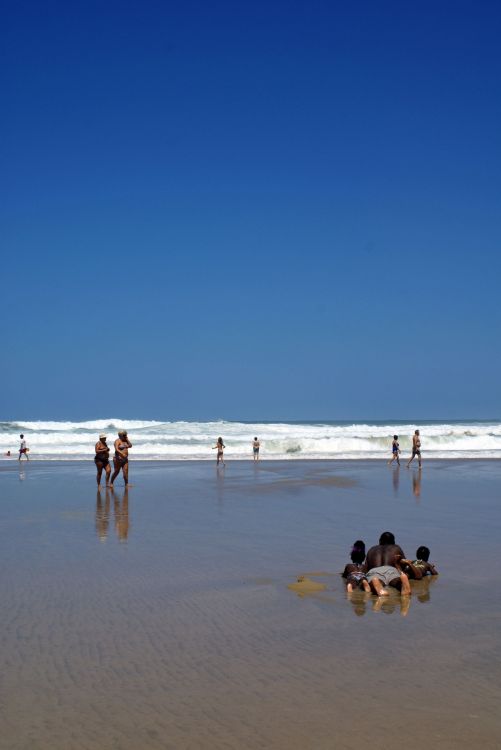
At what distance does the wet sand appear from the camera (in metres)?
4.54

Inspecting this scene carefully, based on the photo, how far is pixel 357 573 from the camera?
8.21 m

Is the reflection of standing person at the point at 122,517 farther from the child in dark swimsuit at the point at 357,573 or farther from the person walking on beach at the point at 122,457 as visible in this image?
the child in dark swimsuit at the point at 357,573

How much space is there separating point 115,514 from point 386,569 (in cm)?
756

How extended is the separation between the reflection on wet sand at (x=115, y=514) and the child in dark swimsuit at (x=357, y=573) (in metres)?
4.26

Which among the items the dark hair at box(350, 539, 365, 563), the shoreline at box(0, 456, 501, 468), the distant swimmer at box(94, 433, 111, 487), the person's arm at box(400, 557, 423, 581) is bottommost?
the person's arm at box(400, 557, 423, 581)

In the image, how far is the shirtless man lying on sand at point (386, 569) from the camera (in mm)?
7887

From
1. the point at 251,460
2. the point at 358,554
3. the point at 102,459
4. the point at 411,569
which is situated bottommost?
the point at 411,569

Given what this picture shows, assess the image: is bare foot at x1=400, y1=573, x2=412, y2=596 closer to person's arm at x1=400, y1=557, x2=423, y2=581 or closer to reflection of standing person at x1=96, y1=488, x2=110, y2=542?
person's arm at x1=400, y1=557, x2=423, y2=581

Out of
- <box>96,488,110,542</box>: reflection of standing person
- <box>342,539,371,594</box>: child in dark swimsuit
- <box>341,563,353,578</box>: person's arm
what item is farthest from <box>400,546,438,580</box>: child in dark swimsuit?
<box>96,488,110,542</box>: reflection of standing person

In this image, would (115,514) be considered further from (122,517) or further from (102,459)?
(102,459)

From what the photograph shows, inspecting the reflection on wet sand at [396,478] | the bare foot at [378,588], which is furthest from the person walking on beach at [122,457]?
the bare foot at [378,588]

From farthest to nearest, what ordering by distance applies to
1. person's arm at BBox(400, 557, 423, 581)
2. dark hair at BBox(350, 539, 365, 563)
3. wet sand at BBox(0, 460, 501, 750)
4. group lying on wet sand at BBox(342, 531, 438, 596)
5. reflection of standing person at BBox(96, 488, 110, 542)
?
reflection of standing person at BBox(96, 488, 110, 542) < dark hair at BBox(350, 539, 365, 563) < person's arm at BBox(400, 557, 423, 581) < group lying on wet sand at BBox(342, 531, 438, 596) < wet sand at BBox(0, 460, 501, 750)

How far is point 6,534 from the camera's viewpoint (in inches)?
480

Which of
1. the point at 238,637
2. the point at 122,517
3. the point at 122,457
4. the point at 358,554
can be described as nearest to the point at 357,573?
the point at 358,554
